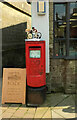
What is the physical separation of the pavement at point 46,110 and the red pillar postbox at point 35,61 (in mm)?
683

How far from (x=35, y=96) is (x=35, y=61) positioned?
103 centimetres

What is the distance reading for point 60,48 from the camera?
4121 mm

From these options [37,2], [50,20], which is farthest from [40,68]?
[37,2]

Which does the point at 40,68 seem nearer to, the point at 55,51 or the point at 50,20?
the point at 55,51

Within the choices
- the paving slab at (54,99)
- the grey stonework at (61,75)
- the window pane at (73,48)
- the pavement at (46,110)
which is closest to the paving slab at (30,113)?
the pavement at (46,110)

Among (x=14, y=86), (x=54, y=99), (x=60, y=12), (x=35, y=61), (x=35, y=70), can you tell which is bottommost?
(x=54, y=99)

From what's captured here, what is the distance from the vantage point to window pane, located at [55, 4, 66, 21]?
396 centimetres

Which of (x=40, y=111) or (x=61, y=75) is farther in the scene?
(x=61, y=75)

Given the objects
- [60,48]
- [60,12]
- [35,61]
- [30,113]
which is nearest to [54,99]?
[30,113]

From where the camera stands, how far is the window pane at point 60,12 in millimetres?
3963

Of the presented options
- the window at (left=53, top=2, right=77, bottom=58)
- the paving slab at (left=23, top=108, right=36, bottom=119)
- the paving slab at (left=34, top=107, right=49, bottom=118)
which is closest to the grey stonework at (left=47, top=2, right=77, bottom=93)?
the window at (left=53, top=2, right=77, bottom=58)

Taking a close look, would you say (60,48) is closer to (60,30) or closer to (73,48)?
(73,48)

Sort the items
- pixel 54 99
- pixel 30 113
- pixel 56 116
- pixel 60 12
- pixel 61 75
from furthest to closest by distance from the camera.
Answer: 1. pixel 61 75
2. pixel 60 12
3. pixel 54 99
4. pixel 30 113
5. pixel 56 116

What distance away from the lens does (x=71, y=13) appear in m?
3.96
